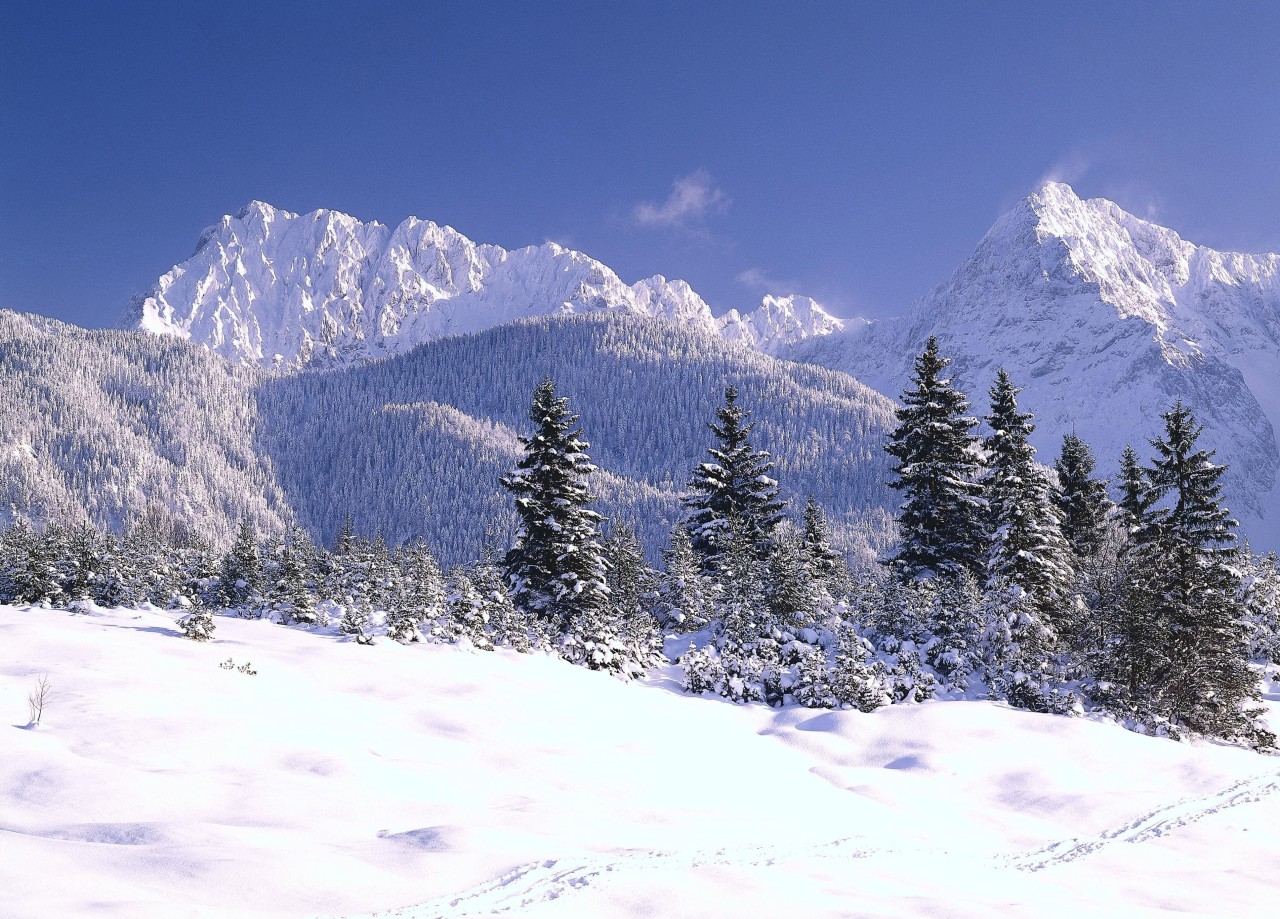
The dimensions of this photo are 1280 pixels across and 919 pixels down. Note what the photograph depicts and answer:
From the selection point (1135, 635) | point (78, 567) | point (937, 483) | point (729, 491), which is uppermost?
point (729, 491)

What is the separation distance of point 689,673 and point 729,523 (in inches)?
604

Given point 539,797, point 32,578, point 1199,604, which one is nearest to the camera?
point 539,797

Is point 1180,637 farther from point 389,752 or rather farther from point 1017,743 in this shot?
point 389,752

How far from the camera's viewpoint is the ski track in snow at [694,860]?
16.7 feet

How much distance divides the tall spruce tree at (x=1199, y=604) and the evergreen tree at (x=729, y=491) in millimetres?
14094

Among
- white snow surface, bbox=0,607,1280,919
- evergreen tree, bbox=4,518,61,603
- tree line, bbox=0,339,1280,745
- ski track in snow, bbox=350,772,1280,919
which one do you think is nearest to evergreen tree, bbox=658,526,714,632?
tree line, bbox=0,339,1280,745

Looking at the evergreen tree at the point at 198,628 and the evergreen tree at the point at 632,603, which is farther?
the evergreen tree at the point at 632,603

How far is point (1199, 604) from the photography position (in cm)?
1961

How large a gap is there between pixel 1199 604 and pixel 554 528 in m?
17.4

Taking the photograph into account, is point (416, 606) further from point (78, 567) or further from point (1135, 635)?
point (1135, 635)

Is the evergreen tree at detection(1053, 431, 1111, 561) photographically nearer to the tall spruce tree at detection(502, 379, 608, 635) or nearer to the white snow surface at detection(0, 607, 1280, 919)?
the white snow surface at detection(0, 607, 1280, 919)

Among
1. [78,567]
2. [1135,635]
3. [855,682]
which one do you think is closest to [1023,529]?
[1135,635]

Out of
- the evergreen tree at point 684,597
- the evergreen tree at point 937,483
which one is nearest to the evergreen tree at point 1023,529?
the evergreen tree at point 937,483

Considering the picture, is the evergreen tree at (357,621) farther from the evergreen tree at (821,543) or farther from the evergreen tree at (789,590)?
the evergreen tree at (821,543)
